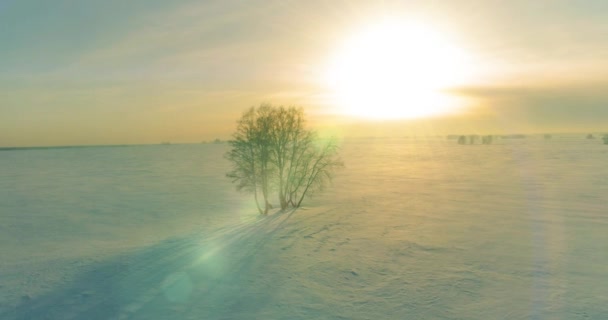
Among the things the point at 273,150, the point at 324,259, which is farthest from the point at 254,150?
the point at 324,259

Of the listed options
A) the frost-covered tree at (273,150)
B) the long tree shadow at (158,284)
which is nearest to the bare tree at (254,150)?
the frost-covered tree at (273,150)

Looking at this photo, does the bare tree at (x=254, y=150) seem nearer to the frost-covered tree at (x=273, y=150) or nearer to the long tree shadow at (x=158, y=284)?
the frost-covered tree at (x=273, y=150)

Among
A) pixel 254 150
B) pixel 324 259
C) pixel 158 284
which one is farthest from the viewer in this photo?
pixel 254 150

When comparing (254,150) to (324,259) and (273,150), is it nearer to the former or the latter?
(273,150)

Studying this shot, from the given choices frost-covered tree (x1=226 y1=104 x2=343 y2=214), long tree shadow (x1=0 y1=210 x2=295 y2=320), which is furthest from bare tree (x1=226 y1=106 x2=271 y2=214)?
long tree shadow (x1=0 y1=210 x2=295 y2=320)

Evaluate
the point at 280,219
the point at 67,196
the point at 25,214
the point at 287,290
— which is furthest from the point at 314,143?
the point at 67,196

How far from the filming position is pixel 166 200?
114ft

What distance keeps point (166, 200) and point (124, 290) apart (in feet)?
72.9

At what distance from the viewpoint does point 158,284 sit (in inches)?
552

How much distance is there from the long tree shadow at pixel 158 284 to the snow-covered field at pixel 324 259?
64mm

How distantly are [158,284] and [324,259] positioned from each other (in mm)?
7309

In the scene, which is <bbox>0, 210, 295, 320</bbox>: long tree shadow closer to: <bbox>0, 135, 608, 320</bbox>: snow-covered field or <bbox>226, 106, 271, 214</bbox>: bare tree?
<bbox>0, 135, 608, 320</bbox>: snow-covered field

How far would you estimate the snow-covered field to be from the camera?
12.0 m

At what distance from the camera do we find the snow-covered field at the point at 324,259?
1198 cm
